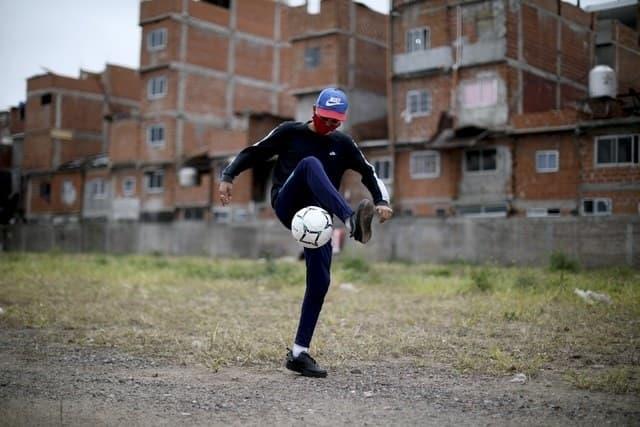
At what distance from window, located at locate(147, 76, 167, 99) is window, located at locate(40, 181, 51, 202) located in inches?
462

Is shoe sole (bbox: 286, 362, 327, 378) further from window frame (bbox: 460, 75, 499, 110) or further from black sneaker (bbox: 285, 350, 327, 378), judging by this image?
window frame (bbox: 460, 75, 499, 110)

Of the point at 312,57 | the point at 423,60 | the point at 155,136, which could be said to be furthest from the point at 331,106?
the point at 155,136

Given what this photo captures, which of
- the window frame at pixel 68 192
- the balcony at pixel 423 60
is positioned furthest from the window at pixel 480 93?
the window frame at pixel 68 192

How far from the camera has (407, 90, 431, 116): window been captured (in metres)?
35.3

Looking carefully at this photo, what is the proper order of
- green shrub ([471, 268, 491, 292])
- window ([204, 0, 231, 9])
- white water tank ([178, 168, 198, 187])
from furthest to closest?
window ([204, 0, 231, 9]) < white water tank ([178, 168, 198, 187]) < green shrub ([471, 268, 491, 292])

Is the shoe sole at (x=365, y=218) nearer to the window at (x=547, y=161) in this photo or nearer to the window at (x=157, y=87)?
Answer: the window at (x=547, y=161)

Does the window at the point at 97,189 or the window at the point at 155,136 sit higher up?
the window at the point at 155,136

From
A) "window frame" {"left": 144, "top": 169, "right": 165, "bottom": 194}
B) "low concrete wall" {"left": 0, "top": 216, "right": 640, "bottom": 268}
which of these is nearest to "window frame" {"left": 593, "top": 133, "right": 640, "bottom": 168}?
"low concrete wall" {"left": 0, "top": 216, "right": 640, "bottom": 268}

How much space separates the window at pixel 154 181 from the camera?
1821 inches

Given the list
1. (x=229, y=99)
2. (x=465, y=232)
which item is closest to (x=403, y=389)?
(x=465, y=232)

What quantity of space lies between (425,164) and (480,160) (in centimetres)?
281

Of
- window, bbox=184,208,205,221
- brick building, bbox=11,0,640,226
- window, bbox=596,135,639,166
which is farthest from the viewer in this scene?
window, bbox=184,208,205,221

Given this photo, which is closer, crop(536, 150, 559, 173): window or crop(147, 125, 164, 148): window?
crop(536, 150, 559, 173): window

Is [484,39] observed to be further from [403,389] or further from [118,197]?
[403,389]
